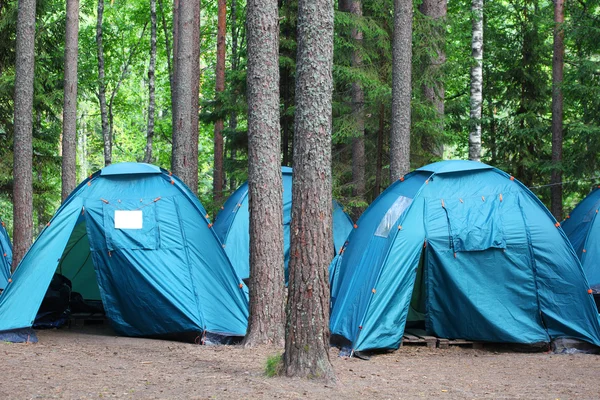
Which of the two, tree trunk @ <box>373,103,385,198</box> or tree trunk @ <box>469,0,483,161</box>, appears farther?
tree trunk @ <box>469,0,483,161</box>

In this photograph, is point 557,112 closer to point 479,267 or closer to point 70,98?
point 479,267

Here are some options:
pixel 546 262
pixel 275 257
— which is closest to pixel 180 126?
pixel 275 257

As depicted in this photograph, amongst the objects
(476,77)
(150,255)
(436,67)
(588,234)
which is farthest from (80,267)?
(476,77)

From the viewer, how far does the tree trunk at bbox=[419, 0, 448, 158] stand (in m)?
12.6

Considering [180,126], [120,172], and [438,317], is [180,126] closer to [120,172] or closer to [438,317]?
[120,172]

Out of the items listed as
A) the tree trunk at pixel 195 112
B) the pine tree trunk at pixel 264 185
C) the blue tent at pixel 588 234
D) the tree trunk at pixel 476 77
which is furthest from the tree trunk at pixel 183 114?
the blue tent at pixel 588 234

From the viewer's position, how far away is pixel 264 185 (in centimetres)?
A: 750

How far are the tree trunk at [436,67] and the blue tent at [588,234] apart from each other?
2797mm

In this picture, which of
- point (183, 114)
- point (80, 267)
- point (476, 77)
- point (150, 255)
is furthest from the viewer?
point (476, 77)

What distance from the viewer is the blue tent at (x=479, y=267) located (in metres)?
7.99

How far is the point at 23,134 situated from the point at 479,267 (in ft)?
24.2

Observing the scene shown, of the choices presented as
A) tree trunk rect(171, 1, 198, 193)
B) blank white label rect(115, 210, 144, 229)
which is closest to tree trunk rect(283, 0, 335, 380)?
blank white label rect(115, 210, 144, 229)

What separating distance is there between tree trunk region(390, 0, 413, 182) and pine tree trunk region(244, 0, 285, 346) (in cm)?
390

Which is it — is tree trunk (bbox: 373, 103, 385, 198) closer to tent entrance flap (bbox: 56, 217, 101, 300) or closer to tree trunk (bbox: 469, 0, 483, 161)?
tree trunk (bbox: 469, 0, 483, 161)
